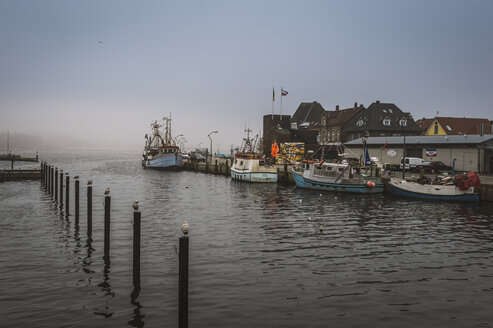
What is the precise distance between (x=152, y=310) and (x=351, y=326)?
559cm

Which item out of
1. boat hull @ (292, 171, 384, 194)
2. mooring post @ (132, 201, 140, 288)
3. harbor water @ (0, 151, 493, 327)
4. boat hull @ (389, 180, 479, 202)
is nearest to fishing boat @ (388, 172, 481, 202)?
boat hull @ (389, 180, 479, 202)

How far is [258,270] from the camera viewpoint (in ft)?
52.4

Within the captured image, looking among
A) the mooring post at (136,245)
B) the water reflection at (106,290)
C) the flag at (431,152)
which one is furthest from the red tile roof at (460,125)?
the mooring post at (136,245)

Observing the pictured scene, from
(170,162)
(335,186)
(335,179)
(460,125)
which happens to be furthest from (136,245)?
(460,125)

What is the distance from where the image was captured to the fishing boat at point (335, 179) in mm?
43062

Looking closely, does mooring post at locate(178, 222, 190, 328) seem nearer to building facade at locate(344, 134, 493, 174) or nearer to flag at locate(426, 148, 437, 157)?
building facade at locate(344, 134, 493, 174)

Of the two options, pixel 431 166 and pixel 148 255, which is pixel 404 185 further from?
pixel 148 255

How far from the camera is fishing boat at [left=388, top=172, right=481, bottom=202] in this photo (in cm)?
3572

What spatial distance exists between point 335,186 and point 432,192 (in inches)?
399

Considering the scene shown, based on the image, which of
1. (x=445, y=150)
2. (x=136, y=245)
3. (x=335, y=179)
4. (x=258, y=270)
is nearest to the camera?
(x=136, y=245)

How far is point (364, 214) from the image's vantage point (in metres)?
30.9

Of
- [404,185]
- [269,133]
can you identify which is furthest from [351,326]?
[269,133]

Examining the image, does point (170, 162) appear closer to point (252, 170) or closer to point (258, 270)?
point (252, 170)

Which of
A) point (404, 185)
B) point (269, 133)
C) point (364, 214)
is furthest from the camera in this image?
point (269, 133)
